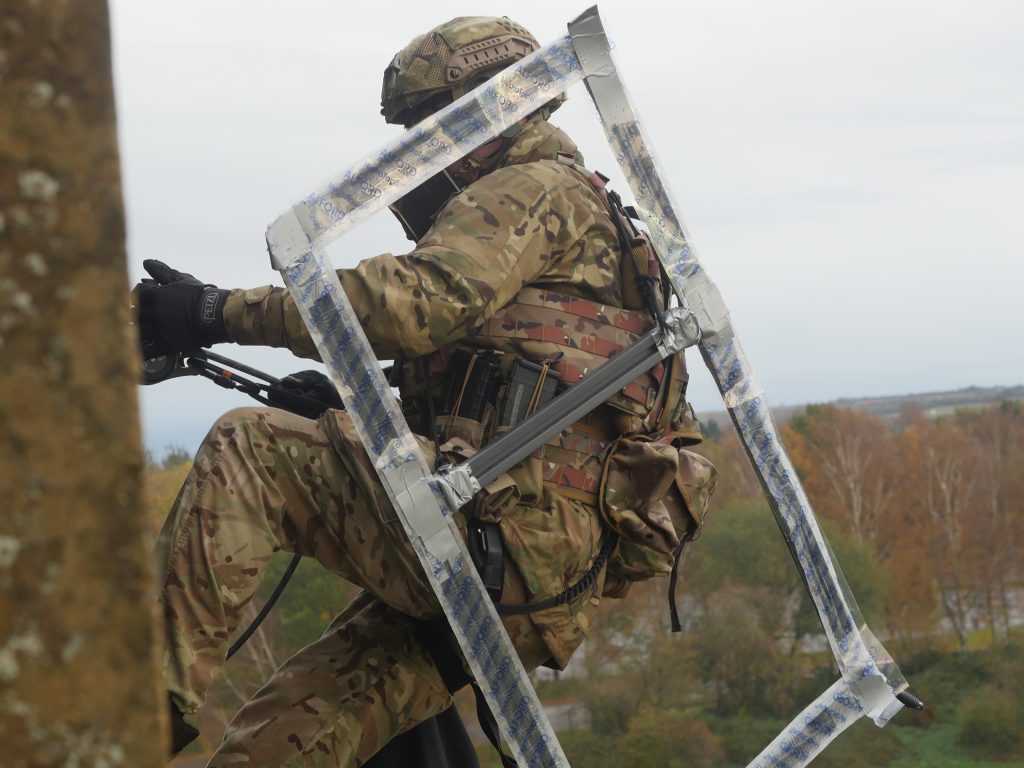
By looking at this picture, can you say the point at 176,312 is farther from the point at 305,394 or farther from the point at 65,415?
the point at 65,415

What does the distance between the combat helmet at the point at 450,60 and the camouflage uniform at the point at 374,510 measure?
10.8 inches

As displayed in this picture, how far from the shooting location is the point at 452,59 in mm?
4770

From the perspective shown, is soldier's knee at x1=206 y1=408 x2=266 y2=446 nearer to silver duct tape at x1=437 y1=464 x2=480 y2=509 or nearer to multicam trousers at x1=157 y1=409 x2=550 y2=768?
multicam trousers at x1=157 y1=409 x2=550 y2=768

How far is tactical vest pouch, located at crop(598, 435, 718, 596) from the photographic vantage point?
4.54 m

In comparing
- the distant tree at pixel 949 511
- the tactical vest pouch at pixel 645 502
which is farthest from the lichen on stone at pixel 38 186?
the distant tree at pixel 949 511

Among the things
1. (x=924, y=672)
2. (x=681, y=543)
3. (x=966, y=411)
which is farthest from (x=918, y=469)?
(x=681, y=543)

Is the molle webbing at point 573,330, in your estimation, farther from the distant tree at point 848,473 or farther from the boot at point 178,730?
the distant tree at point 848,473

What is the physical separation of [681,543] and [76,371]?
3512mm

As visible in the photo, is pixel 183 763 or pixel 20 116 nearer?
pixel 20 116

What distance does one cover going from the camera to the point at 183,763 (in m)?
49.1

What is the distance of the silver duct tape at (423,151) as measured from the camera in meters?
3.90

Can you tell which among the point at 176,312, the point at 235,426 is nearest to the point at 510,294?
the point at 235,426

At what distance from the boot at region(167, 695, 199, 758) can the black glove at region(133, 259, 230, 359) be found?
1.14 metres

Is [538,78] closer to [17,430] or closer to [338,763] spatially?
[338,763]
